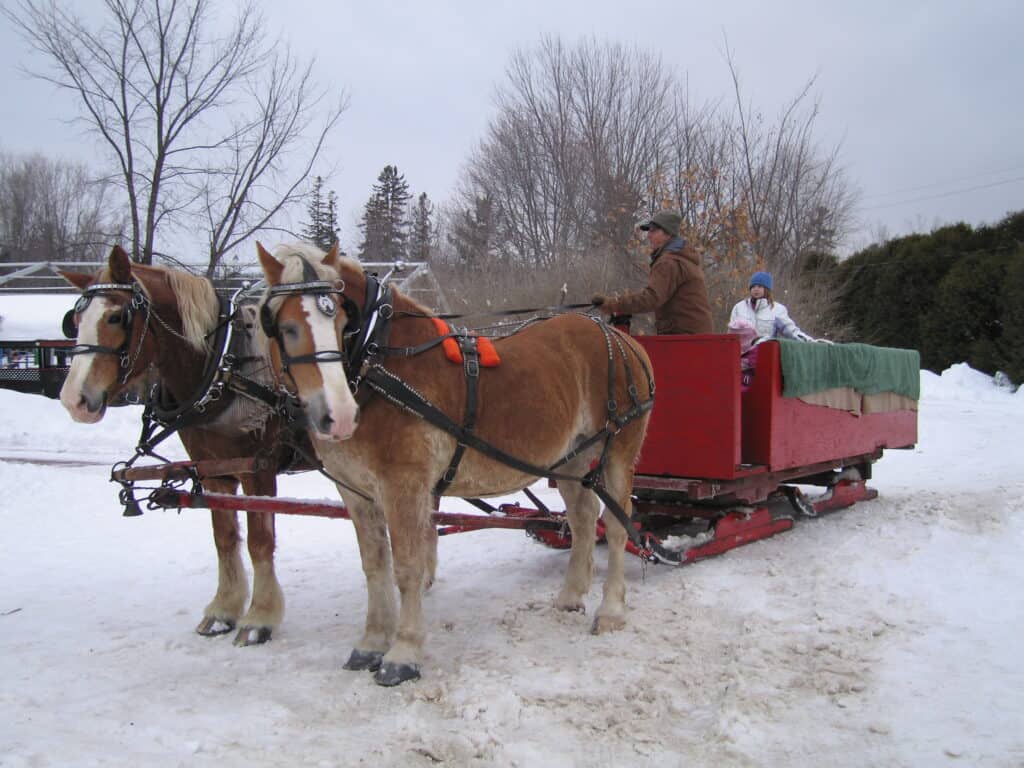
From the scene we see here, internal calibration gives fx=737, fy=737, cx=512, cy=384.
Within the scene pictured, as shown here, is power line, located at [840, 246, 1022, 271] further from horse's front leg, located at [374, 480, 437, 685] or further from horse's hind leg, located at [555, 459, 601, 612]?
horse's front leg, located at [374, 480, 437, 685]

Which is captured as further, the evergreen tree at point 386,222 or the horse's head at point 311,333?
the evergreen tree at point 386,222

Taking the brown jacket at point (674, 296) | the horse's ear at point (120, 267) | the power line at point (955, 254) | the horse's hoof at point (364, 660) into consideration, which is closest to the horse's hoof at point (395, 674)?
the horse's hoof at point (364, 660)

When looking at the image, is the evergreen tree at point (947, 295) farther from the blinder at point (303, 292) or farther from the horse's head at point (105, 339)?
the horse's head at point (105, 339)

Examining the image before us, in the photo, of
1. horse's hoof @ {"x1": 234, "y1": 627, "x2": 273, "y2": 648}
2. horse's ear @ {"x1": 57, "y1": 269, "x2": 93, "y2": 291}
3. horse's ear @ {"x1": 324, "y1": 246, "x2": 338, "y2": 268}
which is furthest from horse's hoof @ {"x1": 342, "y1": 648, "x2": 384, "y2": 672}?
horse's ear @ {"x1": 57, "y1": 269, "x2": 93, "y2": 291}

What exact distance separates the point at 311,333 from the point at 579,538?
2.34 metres

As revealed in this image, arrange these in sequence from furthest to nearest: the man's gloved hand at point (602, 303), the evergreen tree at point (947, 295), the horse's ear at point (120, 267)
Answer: the evergreen tree at point (947, 295), the man's gloved hand at point (602, 303), the horse's ear at point (120, 267)

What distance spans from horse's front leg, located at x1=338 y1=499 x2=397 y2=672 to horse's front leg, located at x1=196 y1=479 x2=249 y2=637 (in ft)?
2.92

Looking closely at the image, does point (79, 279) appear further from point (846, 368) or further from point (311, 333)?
point (846, 368)

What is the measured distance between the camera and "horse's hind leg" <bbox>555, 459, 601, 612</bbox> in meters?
4.48

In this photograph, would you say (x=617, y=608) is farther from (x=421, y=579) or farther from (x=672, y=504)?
(x=672, y=504)

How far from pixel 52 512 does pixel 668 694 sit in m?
6.39

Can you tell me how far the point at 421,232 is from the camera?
29484 mm

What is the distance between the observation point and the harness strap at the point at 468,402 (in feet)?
11.6

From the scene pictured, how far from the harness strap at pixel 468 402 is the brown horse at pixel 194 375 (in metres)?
0.97
